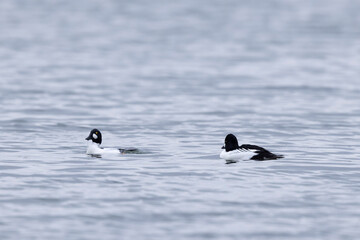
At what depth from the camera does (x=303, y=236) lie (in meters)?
16.2

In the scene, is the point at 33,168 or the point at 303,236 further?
the point at 33,168

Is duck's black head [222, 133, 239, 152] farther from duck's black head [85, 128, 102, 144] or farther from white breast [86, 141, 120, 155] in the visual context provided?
duck's black head [85, 128, 102, 144]

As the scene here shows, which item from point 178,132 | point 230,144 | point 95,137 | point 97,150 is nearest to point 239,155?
point 230,144

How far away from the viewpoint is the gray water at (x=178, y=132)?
56.9ft

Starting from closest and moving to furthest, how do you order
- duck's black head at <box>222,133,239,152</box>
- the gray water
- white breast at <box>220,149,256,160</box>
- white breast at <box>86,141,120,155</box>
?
the gray water < white breast at <box>220,149,256,160</box> < duck's black head at <box>222,133,239,152</box> < white breast at <box>86,141,120,155</box>

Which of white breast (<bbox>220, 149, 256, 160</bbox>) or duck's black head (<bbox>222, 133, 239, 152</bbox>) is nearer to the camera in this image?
white breast (<bbox>220, 149, 256, 160</bbox>)

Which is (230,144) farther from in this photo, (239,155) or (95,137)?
(95,137)

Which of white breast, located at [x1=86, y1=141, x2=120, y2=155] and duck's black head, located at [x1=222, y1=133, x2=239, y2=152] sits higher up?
duck's black head, located at [x1=222, y1=133, x2=239, y2=152]

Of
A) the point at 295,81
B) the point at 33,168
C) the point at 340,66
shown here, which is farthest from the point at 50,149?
the point at 340,66

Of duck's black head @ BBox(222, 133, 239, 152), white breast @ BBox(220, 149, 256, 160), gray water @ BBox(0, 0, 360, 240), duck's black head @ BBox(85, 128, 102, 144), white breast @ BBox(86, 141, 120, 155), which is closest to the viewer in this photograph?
gray water @ BBox(0, 0, 360, 240)

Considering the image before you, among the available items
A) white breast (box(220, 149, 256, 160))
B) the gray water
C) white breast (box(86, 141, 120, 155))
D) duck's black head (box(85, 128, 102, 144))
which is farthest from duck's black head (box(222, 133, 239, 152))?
duck's black head (box(85, 128, 102, 144))

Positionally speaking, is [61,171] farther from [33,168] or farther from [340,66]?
[340,66]

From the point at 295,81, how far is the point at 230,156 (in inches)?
856

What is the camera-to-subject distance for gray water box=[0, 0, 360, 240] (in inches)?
682
